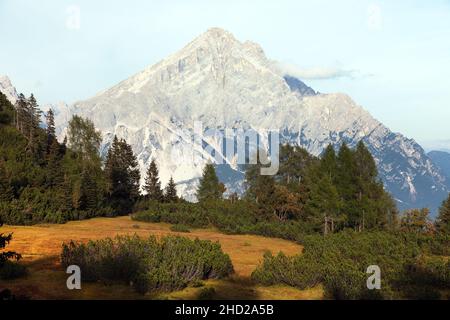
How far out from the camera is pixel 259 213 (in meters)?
59.1

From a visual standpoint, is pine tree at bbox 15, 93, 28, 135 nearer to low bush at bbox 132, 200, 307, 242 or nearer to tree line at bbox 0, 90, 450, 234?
tree line at bbox 0, 90, 450, 234

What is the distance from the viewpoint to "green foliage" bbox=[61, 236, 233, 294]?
19.1 metres

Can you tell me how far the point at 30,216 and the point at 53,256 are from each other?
21104mm

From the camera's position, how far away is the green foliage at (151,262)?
1914 centimetres

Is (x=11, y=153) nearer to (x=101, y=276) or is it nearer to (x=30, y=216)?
(x=30, y=216)

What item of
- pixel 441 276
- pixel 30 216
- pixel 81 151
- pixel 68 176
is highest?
pixel 81 151

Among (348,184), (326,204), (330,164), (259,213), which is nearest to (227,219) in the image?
(259,213)

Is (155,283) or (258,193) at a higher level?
(258,193)

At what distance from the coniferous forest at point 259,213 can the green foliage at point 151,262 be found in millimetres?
70

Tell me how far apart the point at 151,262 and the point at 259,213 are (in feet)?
129

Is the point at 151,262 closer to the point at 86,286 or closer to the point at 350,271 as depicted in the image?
the point at 86,286

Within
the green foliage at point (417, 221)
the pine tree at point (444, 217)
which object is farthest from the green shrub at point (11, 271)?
the pine tree at point (444, 217)
